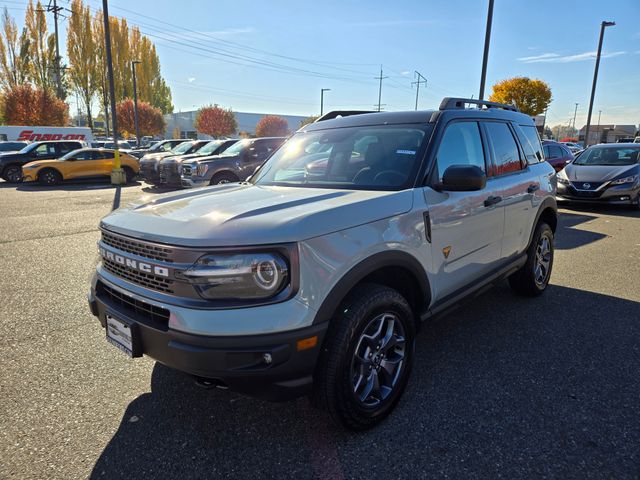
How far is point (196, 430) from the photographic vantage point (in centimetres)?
250

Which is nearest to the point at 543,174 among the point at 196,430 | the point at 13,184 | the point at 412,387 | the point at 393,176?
the point at 393,176

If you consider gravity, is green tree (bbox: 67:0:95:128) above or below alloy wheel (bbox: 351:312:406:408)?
above

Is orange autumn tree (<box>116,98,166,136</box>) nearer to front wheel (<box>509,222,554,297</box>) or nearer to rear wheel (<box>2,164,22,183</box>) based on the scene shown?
rear wheel (<box>2,164,22,183</box>)

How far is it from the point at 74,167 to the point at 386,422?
18.3m

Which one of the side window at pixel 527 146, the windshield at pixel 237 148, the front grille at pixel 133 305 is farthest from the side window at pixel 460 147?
the windshield at pixel 237 148

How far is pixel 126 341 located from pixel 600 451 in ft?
8.51

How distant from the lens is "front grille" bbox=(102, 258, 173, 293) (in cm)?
215

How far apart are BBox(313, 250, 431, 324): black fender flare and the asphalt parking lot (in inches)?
31.2

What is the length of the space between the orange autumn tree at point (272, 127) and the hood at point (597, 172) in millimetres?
63593

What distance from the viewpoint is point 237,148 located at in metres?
13.9

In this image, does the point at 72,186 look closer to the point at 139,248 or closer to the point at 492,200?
the point at 139,248

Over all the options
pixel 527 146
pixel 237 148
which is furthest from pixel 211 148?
pixel 527 146

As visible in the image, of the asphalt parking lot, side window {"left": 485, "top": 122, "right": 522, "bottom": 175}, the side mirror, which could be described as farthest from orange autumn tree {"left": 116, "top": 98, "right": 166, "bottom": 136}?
the side mirror

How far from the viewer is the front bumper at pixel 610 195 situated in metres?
10.4
